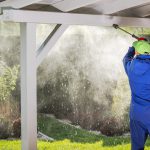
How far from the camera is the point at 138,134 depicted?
18.0 feet

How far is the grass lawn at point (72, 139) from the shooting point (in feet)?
33.7

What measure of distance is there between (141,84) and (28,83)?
1289 mm

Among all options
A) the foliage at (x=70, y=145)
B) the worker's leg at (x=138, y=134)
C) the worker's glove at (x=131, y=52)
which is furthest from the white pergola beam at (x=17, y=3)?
the foliage at (x=70, y=145)

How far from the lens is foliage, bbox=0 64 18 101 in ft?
32.4

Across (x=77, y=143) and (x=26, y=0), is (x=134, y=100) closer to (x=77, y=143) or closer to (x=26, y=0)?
(x=26, y=0)

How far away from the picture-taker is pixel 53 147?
10.2 meters

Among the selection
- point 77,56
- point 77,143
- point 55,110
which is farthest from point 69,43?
point 77,143

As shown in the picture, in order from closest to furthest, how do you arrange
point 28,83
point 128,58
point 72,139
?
point 28,83, point 128,58, point 72,139

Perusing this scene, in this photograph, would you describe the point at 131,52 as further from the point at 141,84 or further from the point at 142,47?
the point at 141,84

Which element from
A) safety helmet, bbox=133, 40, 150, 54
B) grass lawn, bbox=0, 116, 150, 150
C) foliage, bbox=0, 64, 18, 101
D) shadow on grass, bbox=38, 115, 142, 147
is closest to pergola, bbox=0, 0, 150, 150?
safety helmet, bbox=133, 40, 150, 54

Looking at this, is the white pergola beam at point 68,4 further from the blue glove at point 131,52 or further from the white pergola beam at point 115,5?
the blue glove at point 131,52

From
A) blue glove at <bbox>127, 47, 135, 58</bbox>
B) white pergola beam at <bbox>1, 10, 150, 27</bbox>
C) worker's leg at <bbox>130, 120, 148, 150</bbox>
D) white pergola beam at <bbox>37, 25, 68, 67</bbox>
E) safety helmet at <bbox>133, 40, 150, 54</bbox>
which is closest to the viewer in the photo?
white pergola beam at <bbox>1, 10, 150, 27</bbox>

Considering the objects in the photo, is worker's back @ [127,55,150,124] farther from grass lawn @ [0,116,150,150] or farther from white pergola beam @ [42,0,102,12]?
grass lawn @ [0,116,150,150]

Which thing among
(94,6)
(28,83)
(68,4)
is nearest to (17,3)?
(68,4)
